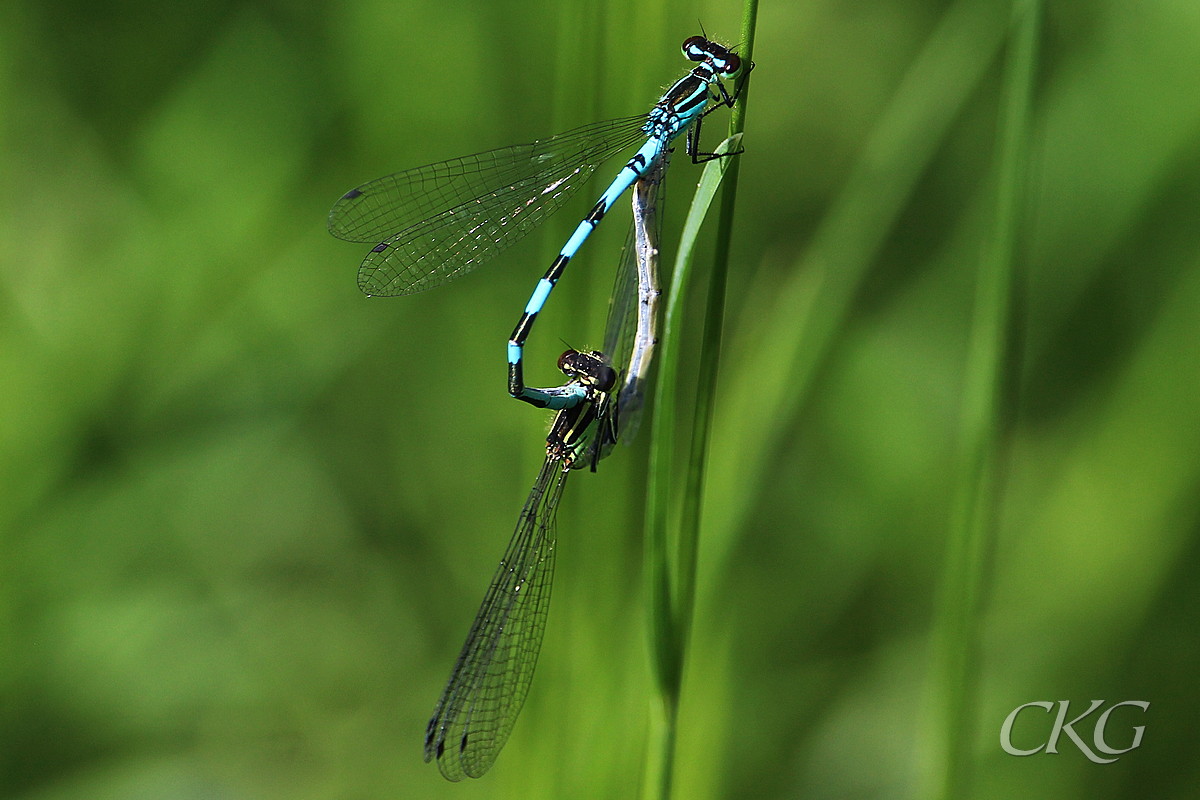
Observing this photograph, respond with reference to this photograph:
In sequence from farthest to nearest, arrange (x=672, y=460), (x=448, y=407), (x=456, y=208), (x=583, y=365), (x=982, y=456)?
(x=448, y=407) → (x=456, y=208) → (x=583, y=365) → (x=982, y=456) → (x=672, y=460)

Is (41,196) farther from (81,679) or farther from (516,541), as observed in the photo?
(516,541)

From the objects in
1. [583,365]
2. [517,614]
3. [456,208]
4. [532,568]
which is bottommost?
[517,614]

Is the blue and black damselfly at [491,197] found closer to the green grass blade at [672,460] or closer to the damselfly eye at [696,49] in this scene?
the damselfly eye at [696,49]

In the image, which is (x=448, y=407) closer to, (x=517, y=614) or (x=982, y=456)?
(x=517, y=614)

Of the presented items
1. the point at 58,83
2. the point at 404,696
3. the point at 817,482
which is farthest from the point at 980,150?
the point at 58,83

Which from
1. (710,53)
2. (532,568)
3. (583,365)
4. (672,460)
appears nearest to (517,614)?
(532,568)

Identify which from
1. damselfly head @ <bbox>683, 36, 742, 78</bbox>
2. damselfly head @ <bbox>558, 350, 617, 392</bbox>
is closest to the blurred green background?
damselfly head @ <bbox>558, 350, 617, 392</bbox>

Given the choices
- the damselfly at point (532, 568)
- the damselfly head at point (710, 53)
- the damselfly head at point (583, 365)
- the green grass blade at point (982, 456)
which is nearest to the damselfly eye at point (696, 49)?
the damselfly head at point (710, 53)
